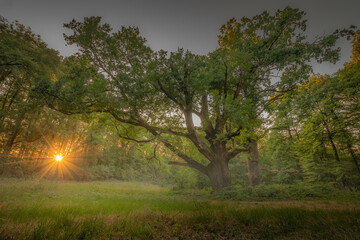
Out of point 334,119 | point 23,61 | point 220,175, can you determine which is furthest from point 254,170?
point 23,61

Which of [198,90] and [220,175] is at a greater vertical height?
[198,90]

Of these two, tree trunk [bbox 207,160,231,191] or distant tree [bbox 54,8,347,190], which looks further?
tree trunk [bbox 207,160,231,191]

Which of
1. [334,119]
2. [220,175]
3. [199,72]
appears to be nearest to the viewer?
[199,72]

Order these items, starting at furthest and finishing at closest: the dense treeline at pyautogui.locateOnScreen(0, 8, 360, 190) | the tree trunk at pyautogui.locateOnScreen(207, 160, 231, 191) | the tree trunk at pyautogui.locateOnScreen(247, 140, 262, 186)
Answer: the tree trunk at pyautogui.locateOnScreen(247, 140, 262, 186), the tree trunk at pyautogui.locateOnScreen(207, 160, 231, 191), the dense treeline at pyautogui.locateOnScreen(0, 8, 360, 190)

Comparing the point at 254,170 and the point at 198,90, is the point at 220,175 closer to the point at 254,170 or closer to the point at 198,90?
the point at 254,170

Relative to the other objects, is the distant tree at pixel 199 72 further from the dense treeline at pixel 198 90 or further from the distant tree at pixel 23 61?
the distant tree at pixel 23 61

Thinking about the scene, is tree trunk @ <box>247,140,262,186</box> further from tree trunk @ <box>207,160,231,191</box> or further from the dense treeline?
tree trunk @ <box>207,160,231,191</box>

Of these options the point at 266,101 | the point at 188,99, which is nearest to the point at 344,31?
the point at 266,101

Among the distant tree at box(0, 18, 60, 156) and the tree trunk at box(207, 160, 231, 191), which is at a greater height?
the distant tree at box(0, 18, 60, 156)

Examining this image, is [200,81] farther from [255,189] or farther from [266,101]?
[255,189]

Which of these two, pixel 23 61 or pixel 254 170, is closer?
pixel 23 61

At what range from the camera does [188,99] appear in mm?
10367

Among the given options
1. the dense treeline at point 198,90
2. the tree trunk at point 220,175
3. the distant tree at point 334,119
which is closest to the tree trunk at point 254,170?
the dense treeline at point 198,90

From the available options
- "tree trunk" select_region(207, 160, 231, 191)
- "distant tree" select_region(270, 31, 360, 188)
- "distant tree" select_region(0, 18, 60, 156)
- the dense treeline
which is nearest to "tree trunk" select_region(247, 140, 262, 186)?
the dense treeline
